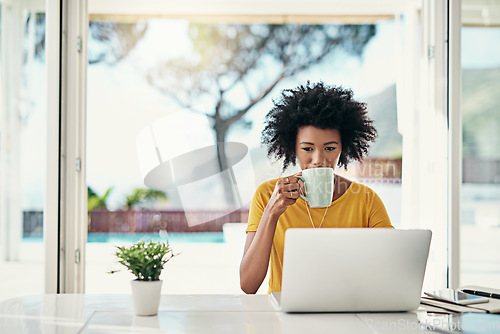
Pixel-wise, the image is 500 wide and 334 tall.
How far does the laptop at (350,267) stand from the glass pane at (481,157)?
5.37ft

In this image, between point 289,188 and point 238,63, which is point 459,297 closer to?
point 289,188

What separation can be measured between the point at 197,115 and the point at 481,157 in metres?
2.94

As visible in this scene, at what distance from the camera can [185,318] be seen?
39.9 inches

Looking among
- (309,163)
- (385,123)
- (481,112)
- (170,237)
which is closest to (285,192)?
(309,163)

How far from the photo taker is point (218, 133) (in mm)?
4719

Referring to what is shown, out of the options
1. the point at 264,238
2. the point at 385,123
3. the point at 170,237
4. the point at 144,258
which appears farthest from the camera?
the point at 170,237

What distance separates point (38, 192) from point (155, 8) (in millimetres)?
3043

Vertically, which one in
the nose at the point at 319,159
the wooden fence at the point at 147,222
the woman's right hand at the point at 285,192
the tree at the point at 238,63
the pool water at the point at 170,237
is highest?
the tree at the point at 238,63

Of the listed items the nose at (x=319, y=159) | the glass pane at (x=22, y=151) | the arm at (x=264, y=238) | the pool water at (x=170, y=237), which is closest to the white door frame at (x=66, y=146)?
the glass pane at (x=22, y=151)

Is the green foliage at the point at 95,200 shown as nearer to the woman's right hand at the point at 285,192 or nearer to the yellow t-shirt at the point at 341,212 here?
the yellow t-shirt at the point at 341,212

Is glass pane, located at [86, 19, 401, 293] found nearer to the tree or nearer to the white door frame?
the tree

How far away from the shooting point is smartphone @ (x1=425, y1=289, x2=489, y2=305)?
3.59 feet

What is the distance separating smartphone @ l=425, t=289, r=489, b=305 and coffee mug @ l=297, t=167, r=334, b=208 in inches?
13.5

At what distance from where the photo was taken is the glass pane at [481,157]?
2.47 metres
